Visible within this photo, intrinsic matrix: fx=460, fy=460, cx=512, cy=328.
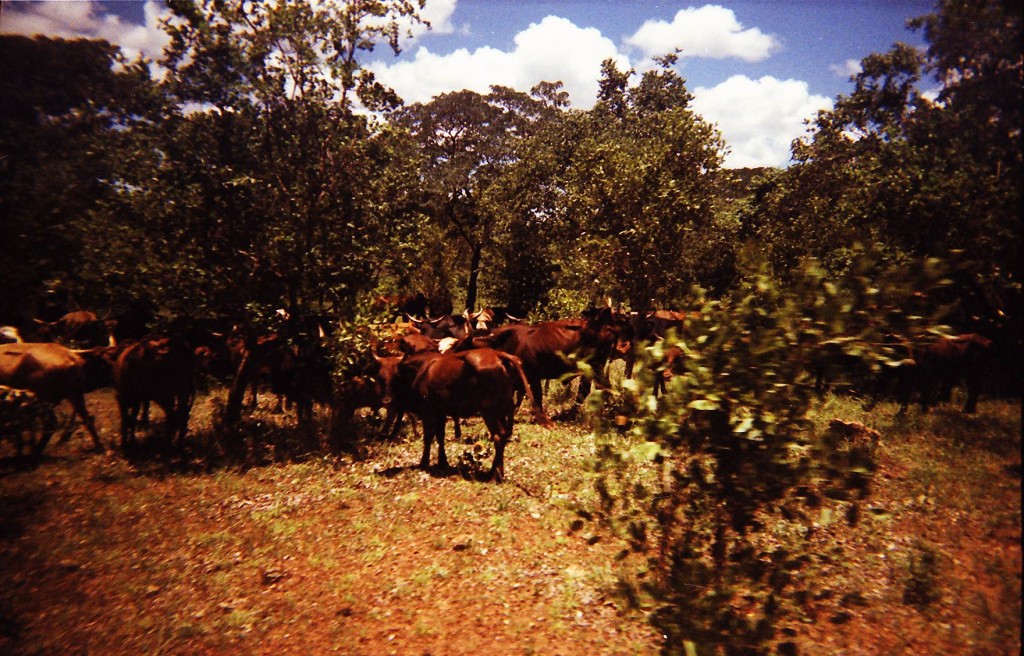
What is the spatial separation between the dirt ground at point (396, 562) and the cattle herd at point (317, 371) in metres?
1.22

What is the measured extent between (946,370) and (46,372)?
766 inches

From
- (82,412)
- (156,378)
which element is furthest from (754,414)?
(82,412)

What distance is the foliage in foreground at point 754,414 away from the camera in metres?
3.46

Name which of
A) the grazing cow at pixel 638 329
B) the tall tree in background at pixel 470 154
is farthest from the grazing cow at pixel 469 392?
the tall tree in background at pixel 470 154

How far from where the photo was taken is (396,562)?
608 centimetres

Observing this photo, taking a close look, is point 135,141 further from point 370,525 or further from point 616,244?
point 616,244

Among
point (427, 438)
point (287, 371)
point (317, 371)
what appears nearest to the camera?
point (427, 438)

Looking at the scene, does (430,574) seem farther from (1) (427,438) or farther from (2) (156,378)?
(2) (156,378)

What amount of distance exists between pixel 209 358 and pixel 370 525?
26.0 ft

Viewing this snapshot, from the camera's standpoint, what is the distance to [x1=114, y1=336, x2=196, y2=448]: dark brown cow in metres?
9.17

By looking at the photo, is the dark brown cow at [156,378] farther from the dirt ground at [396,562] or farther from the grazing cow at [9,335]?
the grazing cow at [9,335]

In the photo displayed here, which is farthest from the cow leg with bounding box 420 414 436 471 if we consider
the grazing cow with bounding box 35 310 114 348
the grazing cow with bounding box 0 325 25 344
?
the grazing cow with bounding box 35 310 114 348

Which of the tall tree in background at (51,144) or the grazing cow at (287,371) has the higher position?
the tall tree in background at (51,144)

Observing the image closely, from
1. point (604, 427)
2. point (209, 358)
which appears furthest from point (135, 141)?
point (604, 427)
